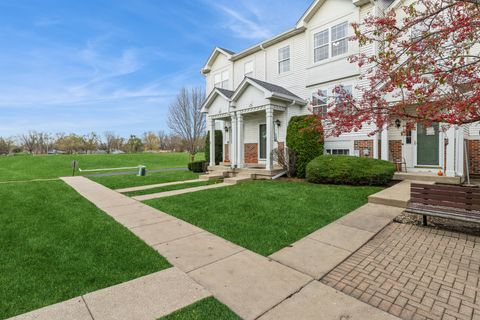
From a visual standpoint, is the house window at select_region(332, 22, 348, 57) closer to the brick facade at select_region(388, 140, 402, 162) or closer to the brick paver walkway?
the brick facade at select_region(388, 140, 402, 162)

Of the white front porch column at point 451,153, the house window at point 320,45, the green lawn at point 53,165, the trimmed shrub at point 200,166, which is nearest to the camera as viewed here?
the white front porch column at point 451,153

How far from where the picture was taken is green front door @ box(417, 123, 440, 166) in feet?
33.4

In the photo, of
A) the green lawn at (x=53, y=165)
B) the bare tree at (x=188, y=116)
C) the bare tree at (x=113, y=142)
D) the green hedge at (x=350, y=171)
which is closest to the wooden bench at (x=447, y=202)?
the green hedge at (x=350, y=171)

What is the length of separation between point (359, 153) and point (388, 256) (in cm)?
873

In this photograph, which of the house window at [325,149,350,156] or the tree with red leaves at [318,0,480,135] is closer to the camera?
the tree with red leaves at [318,0,480,135]

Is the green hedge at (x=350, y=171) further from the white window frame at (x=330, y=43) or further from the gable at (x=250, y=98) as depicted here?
the white window frame at (x=330, y=43)

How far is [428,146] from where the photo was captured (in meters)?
10.4

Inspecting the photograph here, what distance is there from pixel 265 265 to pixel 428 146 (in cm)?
Answer: 1077

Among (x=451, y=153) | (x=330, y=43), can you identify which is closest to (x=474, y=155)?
(x=451, y=153)

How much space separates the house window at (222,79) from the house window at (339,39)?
8.00 meters

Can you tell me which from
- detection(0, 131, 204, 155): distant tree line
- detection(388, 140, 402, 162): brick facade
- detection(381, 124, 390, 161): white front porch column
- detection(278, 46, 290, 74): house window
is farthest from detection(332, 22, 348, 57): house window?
detection(0, 131, 204, 155): distant tree line

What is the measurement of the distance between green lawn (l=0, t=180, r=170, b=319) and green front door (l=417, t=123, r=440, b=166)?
11749 mm

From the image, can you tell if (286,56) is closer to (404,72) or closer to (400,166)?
(400,166)

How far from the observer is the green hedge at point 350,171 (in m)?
9.09
